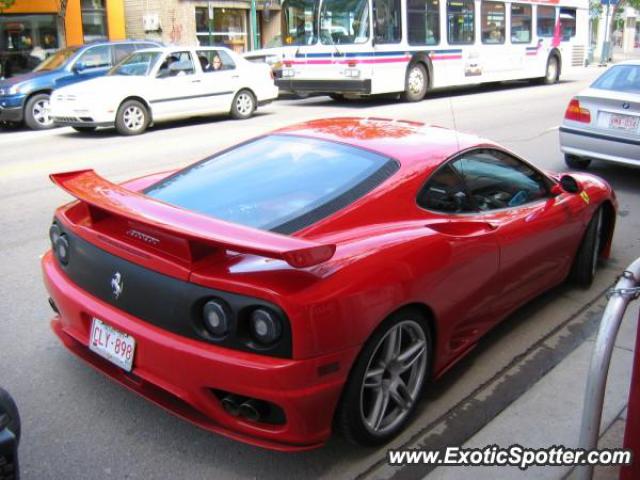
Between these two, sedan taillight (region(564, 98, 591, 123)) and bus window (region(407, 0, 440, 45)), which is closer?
sedan taillight (region(564, 98, 591, 123))

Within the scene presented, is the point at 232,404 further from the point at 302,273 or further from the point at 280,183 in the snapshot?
the point at 280,183

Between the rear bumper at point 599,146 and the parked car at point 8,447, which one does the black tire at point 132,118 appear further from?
the parked car at point 8,447

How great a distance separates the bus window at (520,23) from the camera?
20422 mm

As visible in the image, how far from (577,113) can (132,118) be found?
7.85 meters

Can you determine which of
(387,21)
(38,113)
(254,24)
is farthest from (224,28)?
(38,113)

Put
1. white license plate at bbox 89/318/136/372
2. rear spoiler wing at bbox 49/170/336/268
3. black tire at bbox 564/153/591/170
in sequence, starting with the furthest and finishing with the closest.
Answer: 1. black tire at bbox 564/153/591/170
2. white license plate at bbox 89/318/136/372
3. rear spoiler wing at bbox 49/170/336/268

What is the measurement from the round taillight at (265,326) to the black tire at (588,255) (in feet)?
9.70

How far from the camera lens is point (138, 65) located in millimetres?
13367

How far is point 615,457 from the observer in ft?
8.27

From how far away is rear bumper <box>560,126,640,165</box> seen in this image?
809 centimetres

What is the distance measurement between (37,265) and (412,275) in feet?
11.8

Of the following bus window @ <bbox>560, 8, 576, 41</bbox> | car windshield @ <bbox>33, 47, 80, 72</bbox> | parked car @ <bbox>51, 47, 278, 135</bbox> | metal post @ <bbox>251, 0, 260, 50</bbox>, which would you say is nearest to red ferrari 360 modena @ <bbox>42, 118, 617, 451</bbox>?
parked car @ <bbox>51, 47, 278, 135</bbox>

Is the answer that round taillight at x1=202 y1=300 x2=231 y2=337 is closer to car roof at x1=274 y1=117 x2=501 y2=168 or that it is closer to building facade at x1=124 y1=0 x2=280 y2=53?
car roof at x1=274 y1=117 x2=501 y2=168

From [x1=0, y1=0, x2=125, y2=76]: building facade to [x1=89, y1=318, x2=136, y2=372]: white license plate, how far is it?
18018 millimetres
